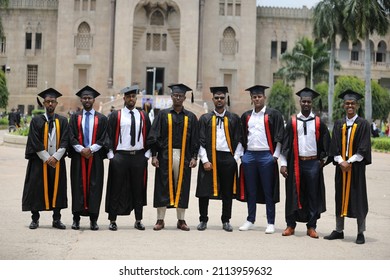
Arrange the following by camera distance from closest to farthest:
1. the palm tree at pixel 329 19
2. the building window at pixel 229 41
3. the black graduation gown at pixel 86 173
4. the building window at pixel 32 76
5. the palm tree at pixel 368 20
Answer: the black graduation gown at pixel 86 173
the palm tree at pixel 368 20
the palm tree at pixel 329 19
the building window at pixel 229 41
the building window at pixel 32 76

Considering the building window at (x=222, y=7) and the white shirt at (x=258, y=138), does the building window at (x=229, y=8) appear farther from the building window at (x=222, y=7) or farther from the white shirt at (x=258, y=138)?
the white shirt at (x=258, y=138)

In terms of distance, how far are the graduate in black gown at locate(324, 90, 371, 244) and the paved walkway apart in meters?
0.44

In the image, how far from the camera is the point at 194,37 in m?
51.2

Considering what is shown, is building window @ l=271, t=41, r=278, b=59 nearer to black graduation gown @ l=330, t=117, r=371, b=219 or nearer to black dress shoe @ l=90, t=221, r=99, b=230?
black graduation gown @ l=330, t=117, r=371, b=219

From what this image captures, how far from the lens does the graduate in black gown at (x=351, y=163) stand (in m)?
8.57

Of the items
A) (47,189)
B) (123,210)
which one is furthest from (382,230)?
(47,189)

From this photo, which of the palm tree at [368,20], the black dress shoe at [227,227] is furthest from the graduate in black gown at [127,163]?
the palm tree at [368,20]

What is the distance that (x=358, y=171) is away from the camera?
867 cm

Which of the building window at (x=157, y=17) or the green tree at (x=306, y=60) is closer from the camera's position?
the green tree at (x=306, y=60)

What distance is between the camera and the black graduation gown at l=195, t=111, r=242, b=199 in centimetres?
915

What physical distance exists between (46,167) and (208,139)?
101 inches

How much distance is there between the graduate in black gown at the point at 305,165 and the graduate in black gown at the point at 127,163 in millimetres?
2205

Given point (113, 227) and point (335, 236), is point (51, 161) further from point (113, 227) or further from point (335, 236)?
point (335, 236)

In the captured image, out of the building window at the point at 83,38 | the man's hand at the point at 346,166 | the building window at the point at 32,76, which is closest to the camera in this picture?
the man's hand at the point at 346,166
